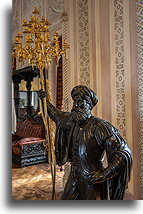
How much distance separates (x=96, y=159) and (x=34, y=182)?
2420 millimetres

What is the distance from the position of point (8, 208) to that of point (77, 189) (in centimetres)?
47

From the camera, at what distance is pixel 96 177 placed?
0.84 m

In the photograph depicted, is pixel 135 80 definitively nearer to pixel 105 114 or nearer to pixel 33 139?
pixel 105 114

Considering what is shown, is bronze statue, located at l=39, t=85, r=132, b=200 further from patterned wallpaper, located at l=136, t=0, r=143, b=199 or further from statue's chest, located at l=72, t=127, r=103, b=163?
patterned wallpaper, located at l=136, t=0, r=143, b=199

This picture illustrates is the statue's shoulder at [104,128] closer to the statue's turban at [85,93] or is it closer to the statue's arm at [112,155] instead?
the statue's arm at [112,155]

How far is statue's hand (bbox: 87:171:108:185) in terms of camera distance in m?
0.81

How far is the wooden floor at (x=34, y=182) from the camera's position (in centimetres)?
234

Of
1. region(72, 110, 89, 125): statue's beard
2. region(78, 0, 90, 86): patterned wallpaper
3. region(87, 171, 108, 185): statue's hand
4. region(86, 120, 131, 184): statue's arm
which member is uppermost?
region(78, 0, 90, 86): patterned wallpaper

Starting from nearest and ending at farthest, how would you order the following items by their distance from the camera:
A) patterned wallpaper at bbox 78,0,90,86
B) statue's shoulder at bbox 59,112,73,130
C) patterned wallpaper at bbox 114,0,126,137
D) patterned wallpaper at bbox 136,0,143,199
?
1. statue's shoulder at bbox 59,112,73,130
2. patterned wallpaper at bbox 136,0,143,199
3. patterned wallpaper at bbox 114,0,126,137
4. patterned wallpaper at bbox 78,0,90,86

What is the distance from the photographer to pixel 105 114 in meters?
1.92

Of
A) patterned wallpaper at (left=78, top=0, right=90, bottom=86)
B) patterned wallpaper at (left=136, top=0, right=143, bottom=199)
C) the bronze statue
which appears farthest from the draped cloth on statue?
patterned wallpaper at (left=78, top=0, right=90, bottom=86)

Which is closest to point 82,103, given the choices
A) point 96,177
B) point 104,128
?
point 104,128

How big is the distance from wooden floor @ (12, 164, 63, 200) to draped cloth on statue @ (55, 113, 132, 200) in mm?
1381

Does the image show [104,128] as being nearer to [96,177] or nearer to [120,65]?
[96,177]
